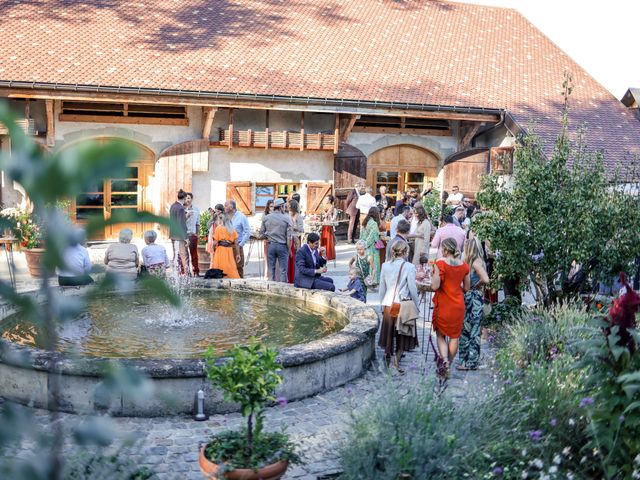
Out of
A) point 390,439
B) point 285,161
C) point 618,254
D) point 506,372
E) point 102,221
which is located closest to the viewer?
point 102,221

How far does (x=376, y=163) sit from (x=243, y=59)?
4.48 m

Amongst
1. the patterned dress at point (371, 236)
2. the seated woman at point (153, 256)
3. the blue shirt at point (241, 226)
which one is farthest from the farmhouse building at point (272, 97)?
the patterned dress at point (371, 236)

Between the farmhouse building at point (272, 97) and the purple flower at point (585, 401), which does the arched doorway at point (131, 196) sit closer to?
the farmhouse building at point (272, 97)

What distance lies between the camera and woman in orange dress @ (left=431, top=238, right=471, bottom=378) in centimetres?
714

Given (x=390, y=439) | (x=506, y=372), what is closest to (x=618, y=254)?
(x=506, y=372)

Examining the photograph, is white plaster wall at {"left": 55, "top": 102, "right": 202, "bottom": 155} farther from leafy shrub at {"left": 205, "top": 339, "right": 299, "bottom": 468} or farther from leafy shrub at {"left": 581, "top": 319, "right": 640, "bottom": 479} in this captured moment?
leafy shrub at {"left": 581, "top": 319, "right": 640, "bottom": 479}

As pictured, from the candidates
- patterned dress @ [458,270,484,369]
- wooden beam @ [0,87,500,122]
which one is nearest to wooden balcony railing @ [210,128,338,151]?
wooden beam @ [0,87,500,122]

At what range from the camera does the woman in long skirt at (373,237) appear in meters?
11.6

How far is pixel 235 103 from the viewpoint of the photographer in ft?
54.6

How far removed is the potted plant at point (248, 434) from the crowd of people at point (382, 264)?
815 mm

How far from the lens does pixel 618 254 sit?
26.4ft

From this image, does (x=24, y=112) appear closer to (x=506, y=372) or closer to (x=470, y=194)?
(x=470, y=194)

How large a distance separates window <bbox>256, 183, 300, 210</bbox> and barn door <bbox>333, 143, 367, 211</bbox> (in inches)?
41.5

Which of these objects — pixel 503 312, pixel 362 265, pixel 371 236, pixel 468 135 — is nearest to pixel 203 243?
pixel 371 236
